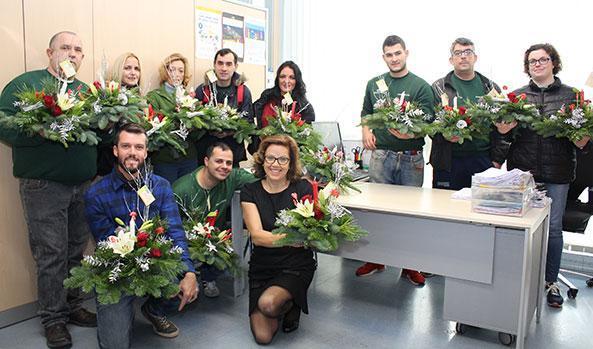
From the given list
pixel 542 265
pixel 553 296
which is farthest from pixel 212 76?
pixel 553 296

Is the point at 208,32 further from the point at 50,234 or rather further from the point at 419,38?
the point at 50,234

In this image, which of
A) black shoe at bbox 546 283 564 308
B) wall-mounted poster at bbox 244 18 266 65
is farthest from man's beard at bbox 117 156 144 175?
black shoe at bbox 546 283 564 308

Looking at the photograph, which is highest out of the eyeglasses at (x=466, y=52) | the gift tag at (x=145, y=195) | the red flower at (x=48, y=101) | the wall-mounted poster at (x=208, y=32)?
the wall-mounted poster at (x=208, y=32)

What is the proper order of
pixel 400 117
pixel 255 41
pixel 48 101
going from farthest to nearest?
pixel 255 41
pixel 400 117
pixel 48 101

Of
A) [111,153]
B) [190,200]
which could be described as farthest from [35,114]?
[190,200]

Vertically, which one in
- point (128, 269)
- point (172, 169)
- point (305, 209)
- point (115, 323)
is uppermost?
point (172, 169)

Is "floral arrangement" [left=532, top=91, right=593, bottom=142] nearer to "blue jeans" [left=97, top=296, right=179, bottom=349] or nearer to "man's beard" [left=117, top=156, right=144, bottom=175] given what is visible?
"man's beard" [left=117, top=156, right=144, bottom=175]

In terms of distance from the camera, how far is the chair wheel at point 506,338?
280 cm

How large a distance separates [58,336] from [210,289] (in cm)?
104

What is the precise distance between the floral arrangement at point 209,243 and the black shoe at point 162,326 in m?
0.38

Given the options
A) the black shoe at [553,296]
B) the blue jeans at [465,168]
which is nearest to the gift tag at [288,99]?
the blue jeans at [465,168]

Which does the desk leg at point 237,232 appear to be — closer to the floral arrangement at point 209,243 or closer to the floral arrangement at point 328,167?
the floral arrangement at point 209,243

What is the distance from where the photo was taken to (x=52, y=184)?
8.96 ft

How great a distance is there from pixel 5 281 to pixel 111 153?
960 mm
